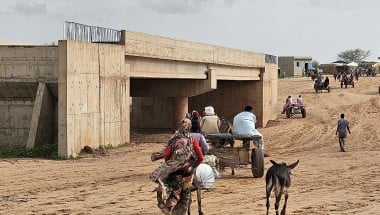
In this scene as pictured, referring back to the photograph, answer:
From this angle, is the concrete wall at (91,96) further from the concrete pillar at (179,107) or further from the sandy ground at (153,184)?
the concrete pillar at (179,107)

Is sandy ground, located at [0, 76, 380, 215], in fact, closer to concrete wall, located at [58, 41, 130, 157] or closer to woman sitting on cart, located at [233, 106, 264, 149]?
concrete wall, located at [58, 41, 130, 157]

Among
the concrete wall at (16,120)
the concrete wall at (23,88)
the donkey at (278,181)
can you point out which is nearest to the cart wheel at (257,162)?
the donkey at (278,181)

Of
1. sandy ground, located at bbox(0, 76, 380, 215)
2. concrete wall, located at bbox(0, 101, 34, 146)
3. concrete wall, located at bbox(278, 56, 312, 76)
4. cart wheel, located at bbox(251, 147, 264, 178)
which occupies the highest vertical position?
concrete wall, located at bbox(278, 56, 312, 76)

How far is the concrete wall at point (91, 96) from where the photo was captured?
65.4 feet

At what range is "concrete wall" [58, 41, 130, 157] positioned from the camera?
1994 cm

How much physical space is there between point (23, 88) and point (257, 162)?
9572 mm

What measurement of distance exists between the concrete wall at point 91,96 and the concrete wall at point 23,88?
1.00 m

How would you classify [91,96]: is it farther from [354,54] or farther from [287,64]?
[354,54]

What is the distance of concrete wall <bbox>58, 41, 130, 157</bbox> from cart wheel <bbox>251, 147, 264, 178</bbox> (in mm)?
6620

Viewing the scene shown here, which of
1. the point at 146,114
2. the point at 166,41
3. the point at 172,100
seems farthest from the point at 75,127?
the point at 146,114

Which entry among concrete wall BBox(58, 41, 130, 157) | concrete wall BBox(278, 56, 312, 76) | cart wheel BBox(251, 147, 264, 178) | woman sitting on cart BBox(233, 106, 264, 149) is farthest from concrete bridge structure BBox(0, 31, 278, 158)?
concrete wall BBox(278, 56, 312, 76)

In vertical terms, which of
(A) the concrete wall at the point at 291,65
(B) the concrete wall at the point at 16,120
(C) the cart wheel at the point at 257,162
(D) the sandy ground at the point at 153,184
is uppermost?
(A) the concrete wall at the point at 291,65

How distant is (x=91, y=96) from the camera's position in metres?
21.5

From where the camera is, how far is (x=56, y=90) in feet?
70.3
